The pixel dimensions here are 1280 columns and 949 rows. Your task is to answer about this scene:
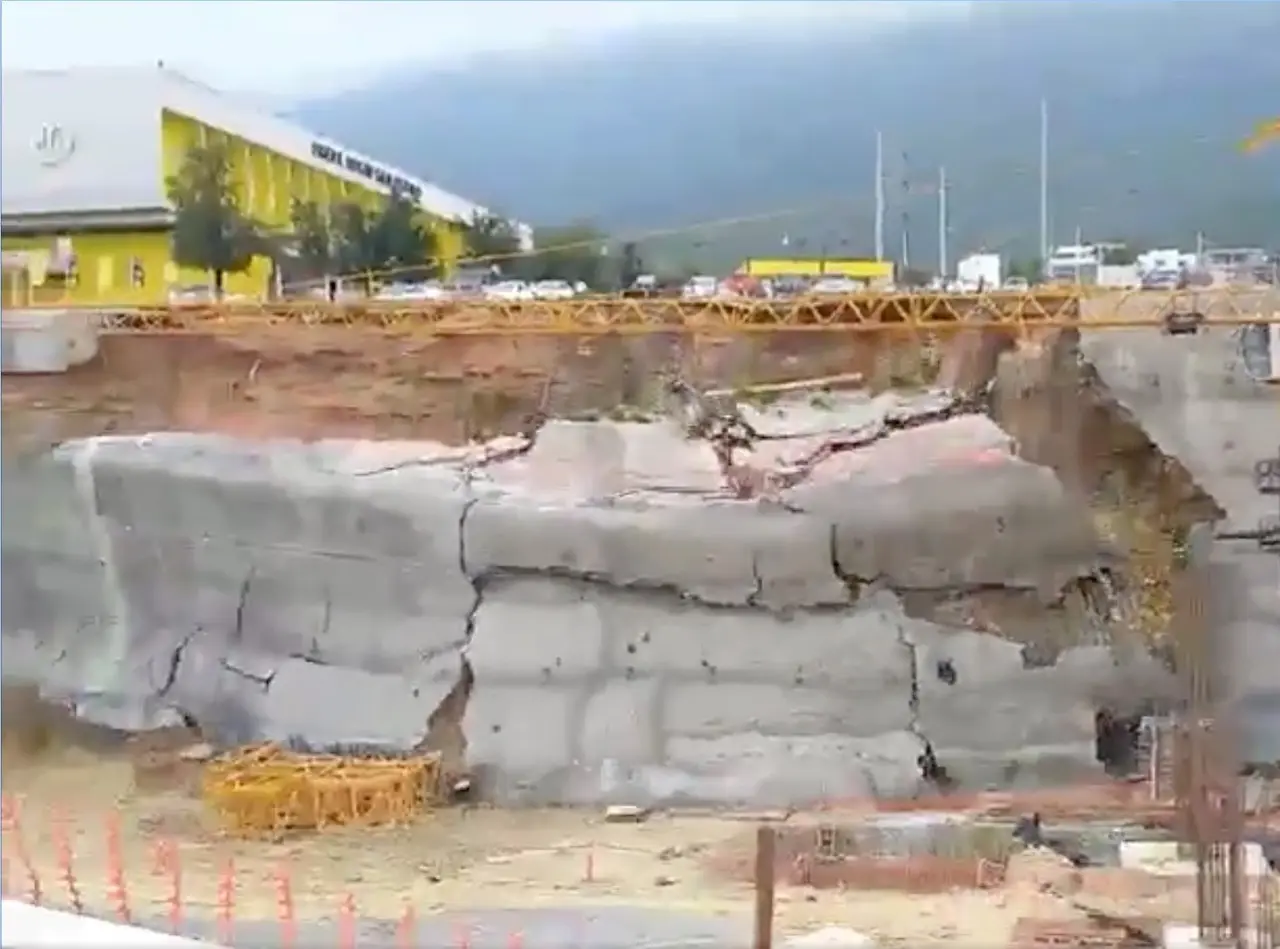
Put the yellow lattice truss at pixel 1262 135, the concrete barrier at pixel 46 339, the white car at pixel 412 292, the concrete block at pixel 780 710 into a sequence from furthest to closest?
the concrete barrier at pixel 46 339
the white car at pixel 412 292
the concrete block at pixel 780 710
the yellow lattice truss at pixel 1262 135

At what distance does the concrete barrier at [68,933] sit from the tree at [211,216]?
0.79m

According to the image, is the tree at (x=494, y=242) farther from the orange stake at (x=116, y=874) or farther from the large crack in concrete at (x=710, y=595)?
the orange stake at (x=116, y=874)

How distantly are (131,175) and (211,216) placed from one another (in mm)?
124

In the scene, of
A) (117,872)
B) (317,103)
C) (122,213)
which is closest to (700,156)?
(317,103)

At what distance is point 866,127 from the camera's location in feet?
7.05

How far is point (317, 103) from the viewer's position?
229 cm

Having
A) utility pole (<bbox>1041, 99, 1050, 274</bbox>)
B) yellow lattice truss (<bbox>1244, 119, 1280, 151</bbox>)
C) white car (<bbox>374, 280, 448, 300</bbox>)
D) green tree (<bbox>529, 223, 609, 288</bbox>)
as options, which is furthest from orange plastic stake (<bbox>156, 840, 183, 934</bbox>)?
yellow lattice truss (<bbox>1244, 119, 1280, 151</bbox>)

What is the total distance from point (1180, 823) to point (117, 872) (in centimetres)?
128

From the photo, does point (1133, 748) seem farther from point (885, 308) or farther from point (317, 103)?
point (317, 103)

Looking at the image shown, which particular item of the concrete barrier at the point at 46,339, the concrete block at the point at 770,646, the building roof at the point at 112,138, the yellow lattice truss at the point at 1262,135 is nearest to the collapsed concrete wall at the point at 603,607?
the concrete block at the point at 770,646

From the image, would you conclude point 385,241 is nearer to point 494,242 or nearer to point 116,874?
point 494,242

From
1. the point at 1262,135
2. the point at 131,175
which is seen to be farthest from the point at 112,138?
the point at 1262,135

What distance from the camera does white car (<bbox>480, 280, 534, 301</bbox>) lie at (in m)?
2.24

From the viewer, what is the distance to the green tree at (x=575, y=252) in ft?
7.30
